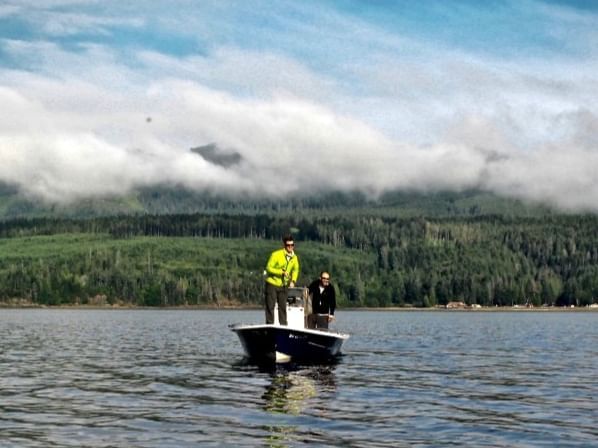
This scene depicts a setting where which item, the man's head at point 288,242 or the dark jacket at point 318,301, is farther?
the dark jacket at point 318,301

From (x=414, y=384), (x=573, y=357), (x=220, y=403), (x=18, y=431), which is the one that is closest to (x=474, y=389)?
(x=414, y=384)

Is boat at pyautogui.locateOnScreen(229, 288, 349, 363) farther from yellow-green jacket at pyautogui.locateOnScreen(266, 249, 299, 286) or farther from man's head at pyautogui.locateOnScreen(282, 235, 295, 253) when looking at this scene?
man's head at pyautogui.locateOnScreen(282, 235, 295, 253)

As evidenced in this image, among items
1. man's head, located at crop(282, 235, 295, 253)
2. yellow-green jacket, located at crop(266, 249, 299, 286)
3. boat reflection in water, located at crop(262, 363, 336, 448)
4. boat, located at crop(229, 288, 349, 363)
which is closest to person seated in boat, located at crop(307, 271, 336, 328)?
boat, located at crop(229, 288, 349, 363)

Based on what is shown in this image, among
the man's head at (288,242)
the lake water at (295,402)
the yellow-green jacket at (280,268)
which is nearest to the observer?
the lake water at (295,402)

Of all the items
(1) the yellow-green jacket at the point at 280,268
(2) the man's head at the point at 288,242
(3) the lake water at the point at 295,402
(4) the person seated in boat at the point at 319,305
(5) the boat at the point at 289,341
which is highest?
(2) the man's head at the point at 288,242

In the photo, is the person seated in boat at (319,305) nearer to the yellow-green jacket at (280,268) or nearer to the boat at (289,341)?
the boat at (289,341)

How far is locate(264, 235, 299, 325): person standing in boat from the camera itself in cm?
4500

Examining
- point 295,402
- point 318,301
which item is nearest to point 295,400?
point 295,402

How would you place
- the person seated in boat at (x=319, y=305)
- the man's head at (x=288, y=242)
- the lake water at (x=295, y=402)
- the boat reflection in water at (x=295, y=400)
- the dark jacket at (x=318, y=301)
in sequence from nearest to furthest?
the boat reflection in water at (x=295, y=400)
the lake water at (x=295, y=402)
the man's head at (x=288, y=242)
the person seated in boat at (x=319, y=305)
the dark jacket at (x=318, y=301)

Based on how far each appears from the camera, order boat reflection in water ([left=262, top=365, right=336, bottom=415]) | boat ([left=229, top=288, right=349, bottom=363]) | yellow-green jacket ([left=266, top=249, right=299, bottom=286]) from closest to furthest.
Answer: boat reflection in water ([left=262, top=365, right=336, bottom=415]) → yellow-green jacket ([left=266, top=249, right=299, bottom=286]) → boat ([left=229, top=288, right=349, bottom=363])

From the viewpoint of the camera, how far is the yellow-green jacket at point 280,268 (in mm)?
44969

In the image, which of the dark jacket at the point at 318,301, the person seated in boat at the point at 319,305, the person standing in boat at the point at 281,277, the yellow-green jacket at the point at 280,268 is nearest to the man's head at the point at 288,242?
the person standing in boat at the point at 281,277

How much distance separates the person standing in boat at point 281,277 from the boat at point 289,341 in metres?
1.12

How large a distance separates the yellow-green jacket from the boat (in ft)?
7.13
